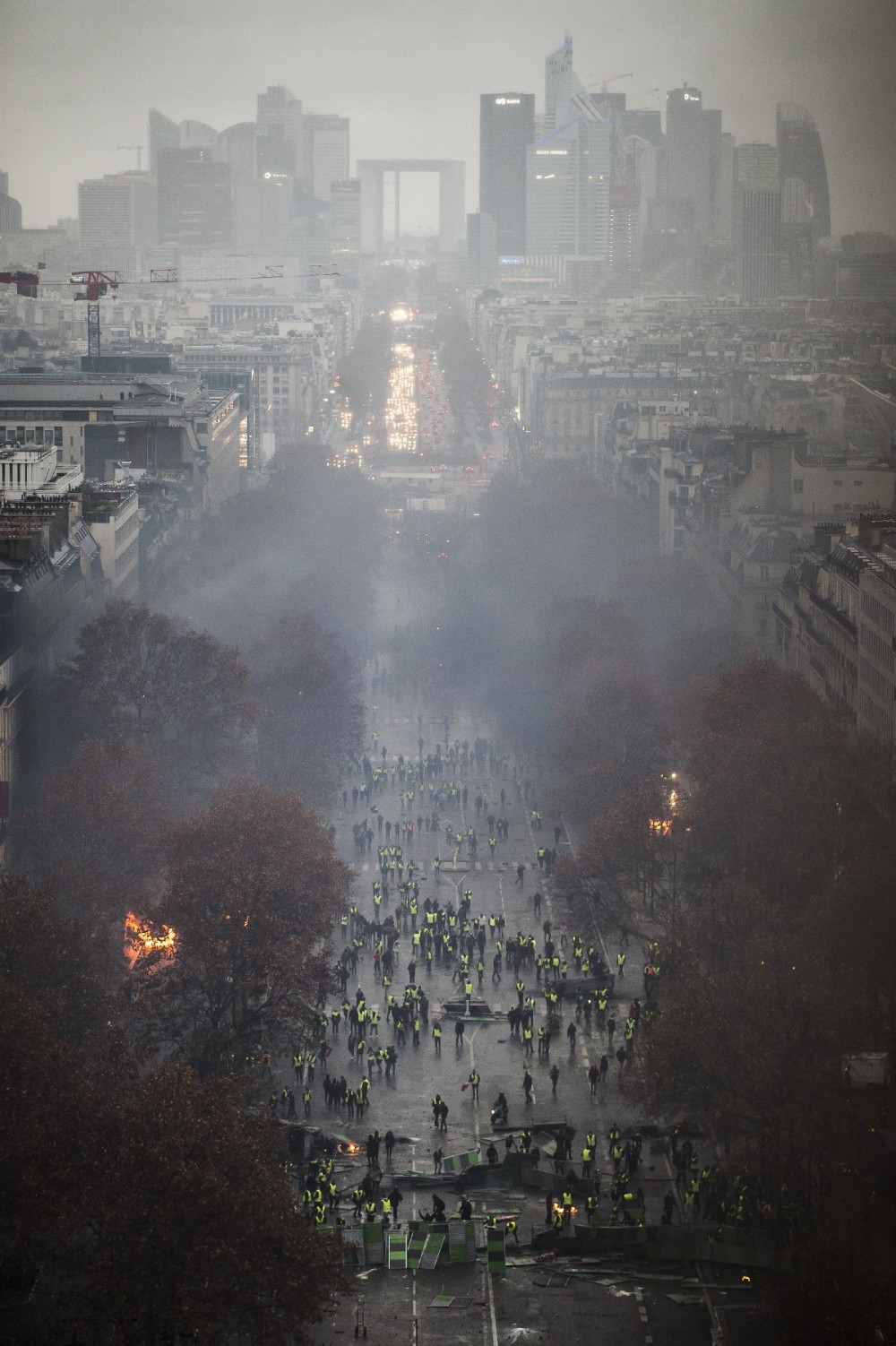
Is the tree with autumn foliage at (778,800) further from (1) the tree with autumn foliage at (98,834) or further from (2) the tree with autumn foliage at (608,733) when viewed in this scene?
(1) the tree with autumn foliage at (98,834)

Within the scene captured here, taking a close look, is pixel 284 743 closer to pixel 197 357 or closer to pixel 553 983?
pixel 553 983

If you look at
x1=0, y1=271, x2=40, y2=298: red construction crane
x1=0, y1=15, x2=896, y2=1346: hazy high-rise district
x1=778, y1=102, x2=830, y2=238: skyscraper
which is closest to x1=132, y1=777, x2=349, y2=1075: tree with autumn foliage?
x1=0, y1=15, x2=896, y2=1346: hazy high-rise district

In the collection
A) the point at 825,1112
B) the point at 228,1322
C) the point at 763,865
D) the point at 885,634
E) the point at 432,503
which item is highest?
the point at 432,503

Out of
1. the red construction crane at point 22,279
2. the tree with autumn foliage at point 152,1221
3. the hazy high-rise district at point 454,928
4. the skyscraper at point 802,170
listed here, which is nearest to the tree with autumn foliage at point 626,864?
the hazy high-rise district at point 454,928

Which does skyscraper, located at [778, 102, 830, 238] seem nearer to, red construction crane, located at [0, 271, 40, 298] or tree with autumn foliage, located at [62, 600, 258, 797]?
red construction crane, located at [0, 271, 40, 298]

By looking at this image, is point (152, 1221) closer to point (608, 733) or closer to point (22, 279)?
point (608, 733)

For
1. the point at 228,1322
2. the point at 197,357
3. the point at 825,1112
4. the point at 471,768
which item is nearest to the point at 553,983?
the point at 825,1112
